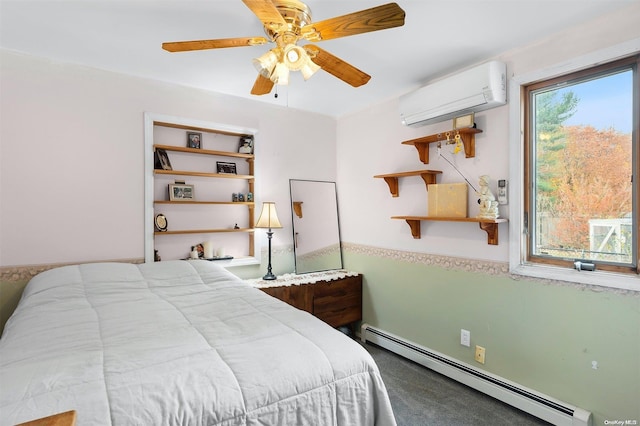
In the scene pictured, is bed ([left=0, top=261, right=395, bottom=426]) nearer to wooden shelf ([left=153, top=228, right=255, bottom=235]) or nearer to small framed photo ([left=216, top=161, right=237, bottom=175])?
wooden shelf ([left=153, top=228, right=255, bottom=235])

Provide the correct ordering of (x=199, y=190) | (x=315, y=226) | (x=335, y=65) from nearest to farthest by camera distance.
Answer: (x=335, y=65)
(x=199, y=190)
(x=315, y=226)

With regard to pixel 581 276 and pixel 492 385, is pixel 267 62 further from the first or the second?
pixel 492 385

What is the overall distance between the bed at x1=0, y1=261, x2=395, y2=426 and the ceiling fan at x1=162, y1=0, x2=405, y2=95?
1208 millimetres

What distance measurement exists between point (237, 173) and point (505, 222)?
7.67 ft

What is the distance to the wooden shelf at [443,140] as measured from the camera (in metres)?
2.43

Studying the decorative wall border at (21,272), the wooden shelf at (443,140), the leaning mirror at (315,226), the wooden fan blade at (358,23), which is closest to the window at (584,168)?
the wooden shelf at (443,140)

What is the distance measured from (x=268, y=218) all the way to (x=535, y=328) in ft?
7.30

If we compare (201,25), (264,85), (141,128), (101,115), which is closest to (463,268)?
(264,85)

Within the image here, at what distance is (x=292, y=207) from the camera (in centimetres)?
347

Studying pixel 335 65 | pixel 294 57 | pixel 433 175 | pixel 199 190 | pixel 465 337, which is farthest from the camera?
pixel 199 190

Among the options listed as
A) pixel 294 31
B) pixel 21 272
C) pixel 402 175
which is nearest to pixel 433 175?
pixel 402 175

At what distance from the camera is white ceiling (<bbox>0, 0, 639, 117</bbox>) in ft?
5.74

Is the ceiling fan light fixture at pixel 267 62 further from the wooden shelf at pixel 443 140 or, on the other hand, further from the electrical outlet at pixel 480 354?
the electrical outlet at pixel 480 354

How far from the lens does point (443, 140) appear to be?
2.65 metres
